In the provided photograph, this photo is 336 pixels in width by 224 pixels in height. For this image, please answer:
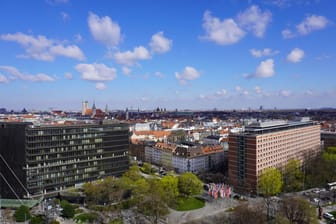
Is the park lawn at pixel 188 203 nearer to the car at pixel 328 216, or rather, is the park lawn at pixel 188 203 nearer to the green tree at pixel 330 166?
the car at pixel 328 216

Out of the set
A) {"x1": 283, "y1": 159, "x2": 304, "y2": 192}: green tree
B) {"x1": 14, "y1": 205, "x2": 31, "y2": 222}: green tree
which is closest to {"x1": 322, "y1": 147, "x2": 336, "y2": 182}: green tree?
{"x1": 283, "y1": 159, "x2": 304, "y2": 192}: green tree

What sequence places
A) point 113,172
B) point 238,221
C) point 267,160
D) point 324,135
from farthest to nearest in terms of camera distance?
point 324,135, point 113,172, point 267,160, point 238,221

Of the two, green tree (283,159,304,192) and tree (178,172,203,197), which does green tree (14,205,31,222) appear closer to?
tree (178,172,203,197)

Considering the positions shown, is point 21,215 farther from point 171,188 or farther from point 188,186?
point 188,186

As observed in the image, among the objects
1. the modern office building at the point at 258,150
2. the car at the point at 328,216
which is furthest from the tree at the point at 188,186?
the car at the point at 328,216

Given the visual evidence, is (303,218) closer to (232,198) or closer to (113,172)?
(232,198)

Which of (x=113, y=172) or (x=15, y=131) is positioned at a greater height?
(x=15, y=131)

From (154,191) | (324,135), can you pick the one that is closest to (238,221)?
(154,191)
